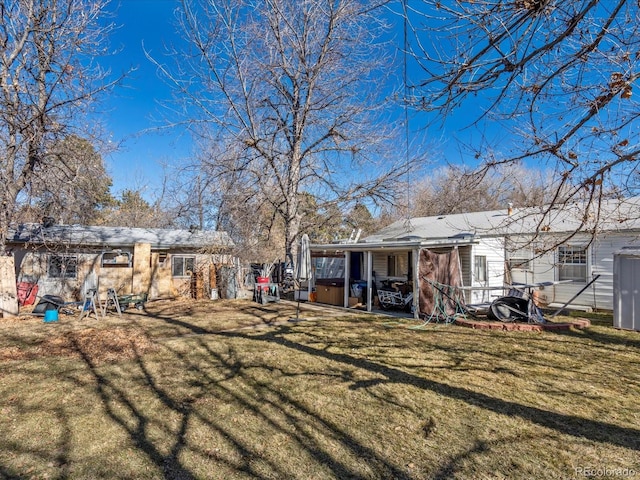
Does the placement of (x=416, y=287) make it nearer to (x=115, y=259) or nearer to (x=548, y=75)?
(x=548, y=75)

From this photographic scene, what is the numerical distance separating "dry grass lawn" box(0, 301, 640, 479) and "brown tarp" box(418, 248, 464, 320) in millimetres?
2143

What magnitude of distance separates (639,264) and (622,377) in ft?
15.0

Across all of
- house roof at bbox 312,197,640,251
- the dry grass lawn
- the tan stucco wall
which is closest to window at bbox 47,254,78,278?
the tan stucco wall

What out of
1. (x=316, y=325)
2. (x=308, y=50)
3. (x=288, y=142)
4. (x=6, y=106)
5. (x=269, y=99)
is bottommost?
(x=316, y=325)

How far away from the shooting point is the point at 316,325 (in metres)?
9.05

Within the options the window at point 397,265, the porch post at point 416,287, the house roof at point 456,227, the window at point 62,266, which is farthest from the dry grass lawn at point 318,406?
the window at point 397,265

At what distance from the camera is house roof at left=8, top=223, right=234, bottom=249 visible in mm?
13117

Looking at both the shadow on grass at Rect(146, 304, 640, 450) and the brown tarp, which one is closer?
the shadow on grass at Rect(146, 304, 640, 450)

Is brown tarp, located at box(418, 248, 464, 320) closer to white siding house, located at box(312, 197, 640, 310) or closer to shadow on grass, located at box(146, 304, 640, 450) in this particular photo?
white siding house, located at box(312, 197, 640, 310)

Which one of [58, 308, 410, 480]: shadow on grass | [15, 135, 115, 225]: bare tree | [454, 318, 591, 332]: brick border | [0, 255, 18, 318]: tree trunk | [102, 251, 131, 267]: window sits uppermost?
[15, 135, 115, 225]: bare tree

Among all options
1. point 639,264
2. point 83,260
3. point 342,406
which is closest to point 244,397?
point 342,406

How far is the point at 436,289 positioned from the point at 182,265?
11.4 m

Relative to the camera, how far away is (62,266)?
1398 centimetres

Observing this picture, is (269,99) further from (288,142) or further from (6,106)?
(6,106)
